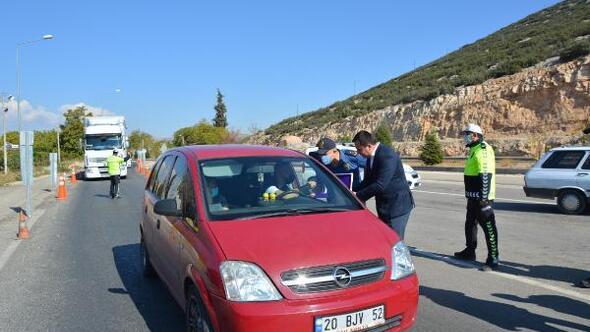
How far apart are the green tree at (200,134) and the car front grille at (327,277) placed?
72.3m

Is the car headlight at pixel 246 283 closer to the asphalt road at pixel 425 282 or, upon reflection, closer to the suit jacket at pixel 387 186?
the asphalt road at pixel 425 282

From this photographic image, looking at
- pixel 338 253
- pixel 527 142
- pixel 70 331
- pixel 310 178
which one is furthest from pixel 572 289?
pixel 527 142

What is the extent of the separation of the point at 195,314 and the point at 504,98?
39048mm

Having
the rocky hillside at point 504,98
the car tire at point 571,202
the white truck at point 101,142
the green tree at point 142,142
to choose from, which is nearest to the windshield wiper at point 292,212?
the car tire at point 571,202

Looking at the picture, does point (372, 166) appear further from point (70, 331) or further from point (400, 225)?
point (70, 331)

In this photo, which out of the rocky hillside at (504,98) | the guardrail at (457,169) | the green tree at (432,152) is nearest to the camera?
the guardrail at (457,169)

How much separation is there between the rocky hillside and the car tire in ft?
70.5

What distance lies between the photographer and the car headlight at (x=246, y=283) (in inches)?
138

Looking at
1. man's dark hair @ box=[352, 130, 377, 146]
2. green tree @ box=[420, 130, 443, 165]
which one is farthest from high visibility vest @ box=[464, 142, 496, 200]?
green tree @ box=[420, 130, 443, 165]

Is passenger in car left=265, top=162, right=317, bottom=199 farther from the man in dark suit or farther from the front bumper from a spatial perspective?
the front bumper

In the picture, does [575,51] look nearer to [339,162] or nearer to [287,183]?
[339,162]

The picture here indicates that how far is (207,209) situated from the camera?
430 cm

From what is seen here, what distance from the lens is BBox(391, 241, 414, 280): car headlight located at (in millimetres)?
3902

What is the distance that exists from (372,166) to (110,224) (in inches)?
317
